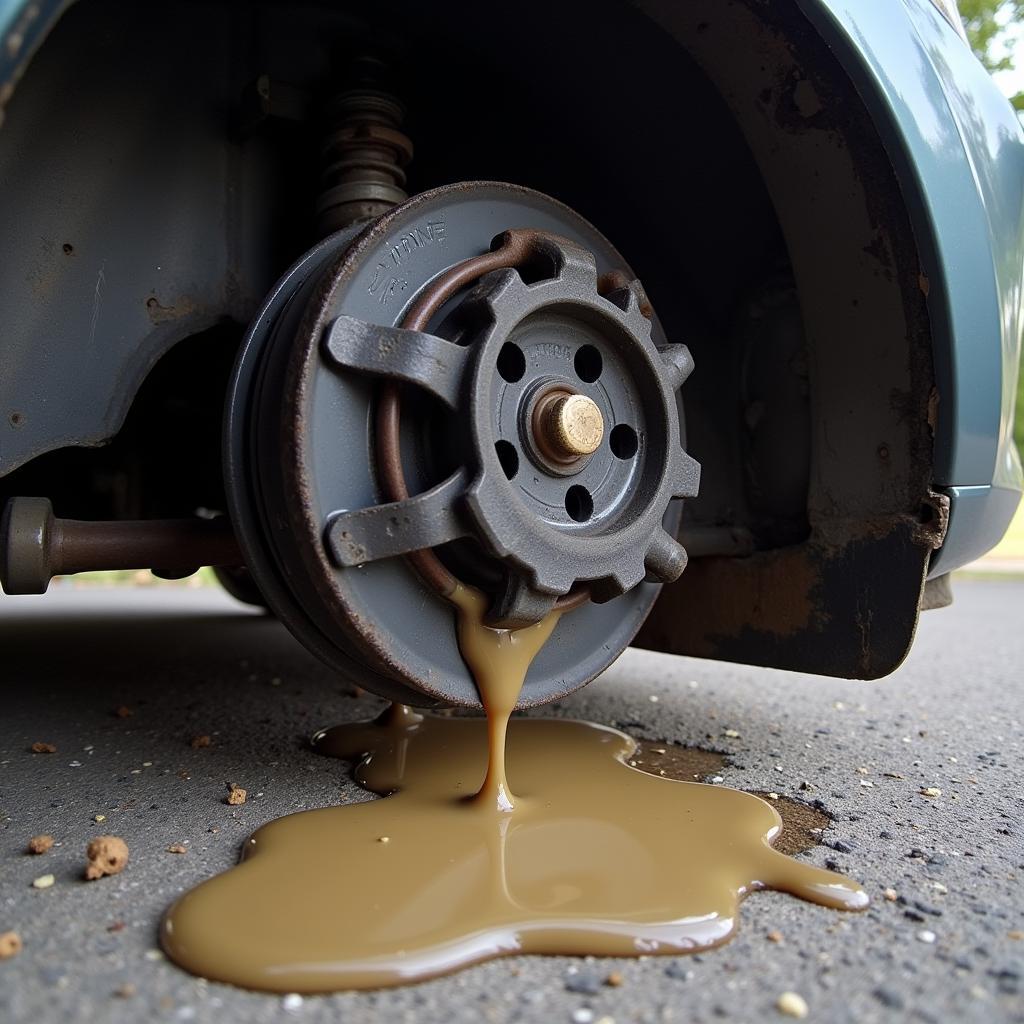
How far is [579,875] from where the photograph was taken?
105 cm

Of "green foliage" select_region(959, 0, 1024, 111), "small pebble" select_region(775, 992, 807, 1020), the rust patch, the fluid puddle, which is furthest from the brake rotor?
"green foliage" select_region(959, 0, 1024, 111)

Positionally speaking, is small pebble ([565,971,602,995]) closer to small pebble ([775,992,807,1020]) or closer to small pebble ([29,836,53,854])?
small pebble ([775,992,807,1020])

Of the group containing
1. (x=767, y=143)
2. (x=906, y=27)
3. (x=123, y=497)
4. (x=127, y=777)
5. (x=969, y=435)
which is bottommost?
(x=127, y=777)

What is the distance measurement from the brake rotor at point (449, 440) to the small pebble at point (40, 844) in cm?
41

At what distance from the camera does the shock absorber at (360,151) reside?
4.71ft

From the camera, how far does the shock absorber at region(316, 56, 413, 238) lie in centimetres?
144

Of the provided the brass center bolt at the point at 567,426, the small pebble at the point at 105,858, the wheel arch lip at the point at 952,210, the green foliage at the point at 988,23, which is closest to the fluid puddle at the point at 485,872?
the small pebble at the point at 105,858

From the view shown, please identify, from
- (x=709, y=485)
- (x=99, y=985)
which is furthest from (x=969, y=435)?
(x=99, y=985)

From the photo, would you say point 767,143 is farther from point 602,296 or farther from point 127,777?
point 127,777

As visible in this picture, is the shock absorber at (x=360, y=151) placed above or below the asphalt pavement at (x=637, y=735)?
above

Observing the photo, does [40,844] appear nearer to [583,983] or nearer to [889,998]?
[583,983]

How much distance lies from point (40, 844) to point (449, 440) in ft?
2.45

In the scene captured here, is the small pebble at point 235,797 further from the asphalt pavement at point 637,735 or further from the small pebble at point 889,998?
the small pebble at point 889,998

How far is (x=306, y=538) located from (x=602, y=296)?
1.96 feet
